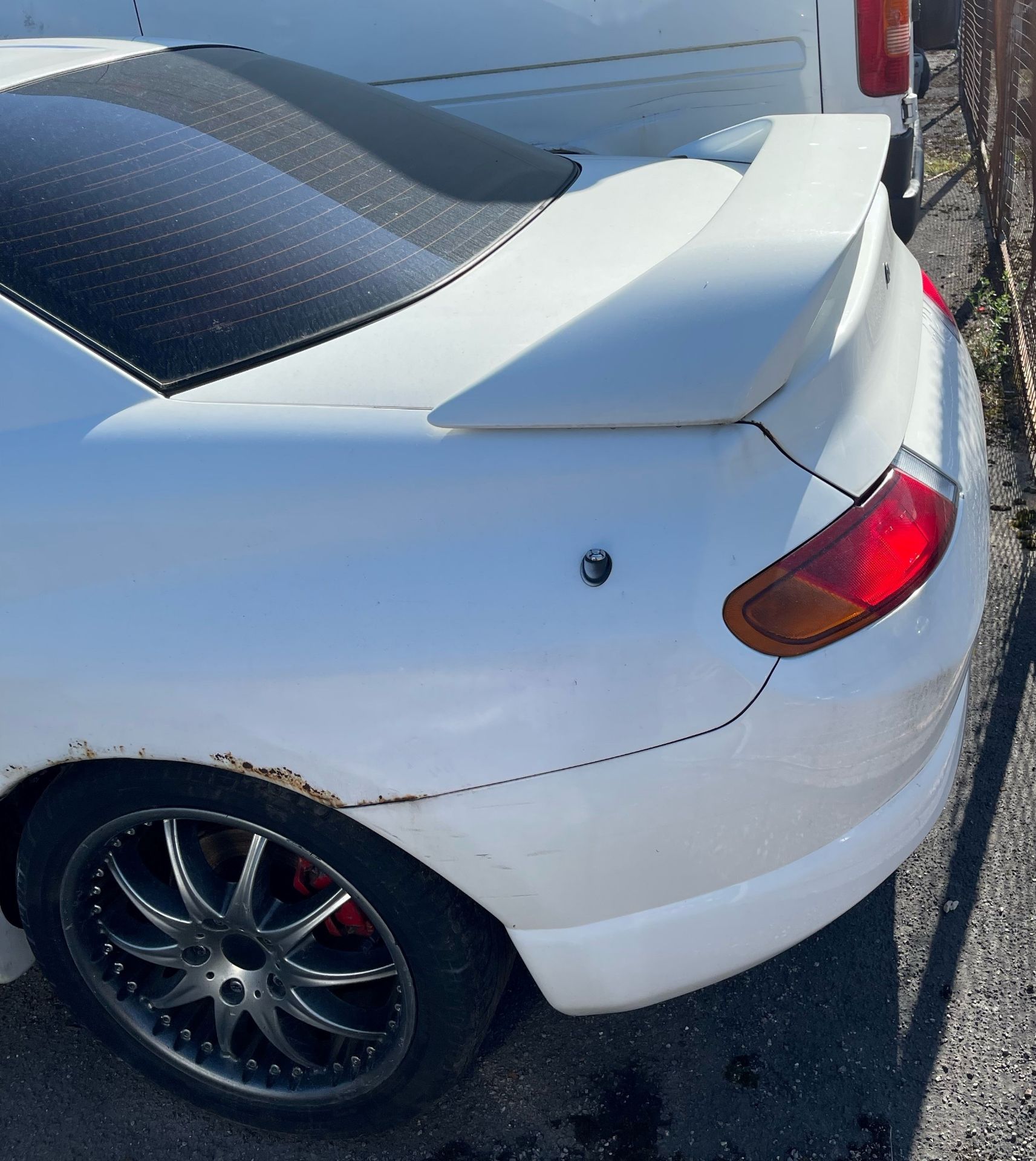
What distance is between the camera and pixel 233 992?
81.0 inches

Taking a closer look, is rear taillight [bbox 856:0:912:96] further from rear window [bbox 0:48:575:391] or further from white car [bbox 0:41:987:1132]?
white car [bbox 0:41:987:1132]

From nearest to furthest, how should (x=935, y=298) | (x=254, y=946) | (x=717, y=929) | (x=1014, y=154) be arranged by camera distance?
(x=717, y=929), (x=254, y=946), (x=935, y=298), (x=1014, y=154)

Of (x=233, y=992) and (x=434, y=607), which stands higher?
(x=434, y=607)

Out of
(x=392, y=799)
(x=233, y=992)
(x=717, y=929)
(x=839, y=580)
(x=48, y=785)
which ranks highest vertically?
(x=839, y=580)

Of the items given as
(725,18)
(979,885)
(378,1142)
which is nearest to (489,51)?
(725,18)

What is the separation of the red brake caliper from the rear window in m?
0.90

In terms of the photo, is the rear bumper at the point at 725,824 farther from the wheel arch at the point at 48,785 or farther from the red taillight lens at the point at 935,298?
the red taillight lens at the point at 935,298

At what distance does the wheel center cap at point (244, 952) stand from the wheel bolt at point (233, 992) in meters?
0.04

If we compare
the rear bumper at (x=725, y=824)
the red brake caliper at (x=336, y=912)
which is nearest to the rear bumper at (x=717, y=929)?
the rear bumper at (x=725, y=824)

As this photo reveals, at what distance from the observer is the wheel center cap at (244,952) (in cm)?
201

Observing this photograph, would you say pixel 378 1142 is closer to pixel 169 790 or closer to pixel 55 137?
pixel 169 790

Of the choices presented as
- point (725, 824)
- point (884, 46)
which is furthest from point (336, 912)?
point (884, 46)

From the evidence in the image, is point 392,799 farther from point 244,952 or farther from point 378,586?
point 244,952

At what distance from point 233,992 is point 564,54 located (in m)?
3.24
